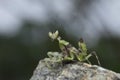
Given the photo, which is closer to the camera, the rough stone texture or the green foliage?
the rough stone texture

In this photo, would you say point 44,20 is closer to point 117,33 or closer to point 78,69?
point 117,33

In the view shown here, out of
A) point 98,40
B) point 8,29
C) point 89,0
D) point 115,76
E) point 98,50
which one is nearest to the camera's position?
point 115,76

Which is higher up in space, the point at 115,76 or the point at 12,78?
the point at 12,78

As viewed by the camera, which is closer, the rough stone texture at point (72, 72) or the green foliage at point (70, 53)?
the rough stone texture at point (72, 72)

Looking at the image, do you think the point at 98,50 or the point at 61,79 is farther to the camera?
the point at 98,50

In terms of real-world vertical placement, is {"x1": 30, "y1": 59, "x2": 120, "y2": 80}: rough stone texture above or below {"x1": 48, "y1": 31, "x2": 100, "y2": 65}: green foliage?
below

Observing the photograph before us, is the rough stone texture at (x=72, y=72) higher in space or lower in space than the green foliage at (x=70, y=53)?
lower

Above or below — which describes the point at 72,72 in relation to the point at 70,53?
below

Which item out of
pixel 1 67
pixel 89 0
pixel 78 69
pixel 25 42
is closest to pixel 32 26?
pixel 25 42
